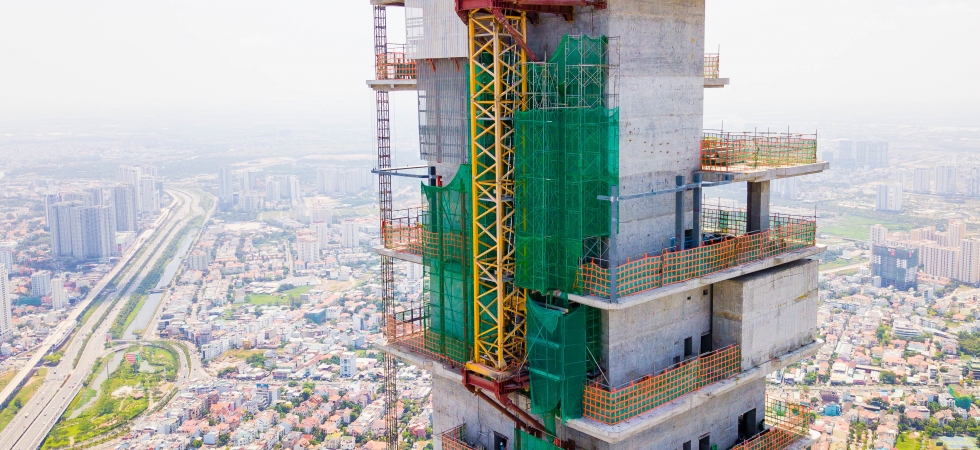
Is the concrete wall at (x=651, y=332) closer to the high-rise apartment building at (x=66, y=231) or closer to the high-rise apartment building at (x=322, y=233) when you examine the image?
the high-rise apartment building at (x=66, y=231)

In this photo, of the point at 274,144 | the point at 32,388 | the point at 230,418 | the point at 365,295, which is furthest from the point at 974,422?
the point at 274,144

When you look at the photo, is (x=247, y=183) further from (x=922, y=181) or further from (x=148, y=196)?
(x=922, y=181)

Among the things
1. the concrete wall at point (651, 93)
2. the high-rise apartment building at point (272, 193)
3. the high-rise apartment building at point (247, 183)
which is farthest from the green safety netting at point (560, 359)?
the high-rise apartment building at point (247, 183)

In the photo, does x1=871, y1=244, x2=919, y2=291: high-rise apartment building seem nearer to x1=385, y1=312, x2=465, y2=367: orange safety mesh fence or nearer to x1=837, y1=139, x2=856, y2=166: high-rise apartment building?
x1=837, y1=139, x2=856, y2=166: high-rise apartment building

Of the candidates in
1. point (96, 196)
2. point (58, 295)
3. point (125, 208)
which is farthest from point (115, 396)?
point (125, 208)

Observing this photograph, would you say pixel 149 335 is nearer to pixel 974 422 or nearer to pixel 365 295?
pixel 365 295

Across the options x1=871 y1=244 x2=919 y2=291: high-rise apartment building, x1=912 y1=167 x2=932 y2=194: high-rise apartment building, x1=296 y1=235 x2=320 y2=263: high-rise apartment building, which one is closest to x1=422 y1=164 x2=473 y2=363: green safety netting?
x1=871 y1=244 x2=919 y2=291: high-rise apartment building

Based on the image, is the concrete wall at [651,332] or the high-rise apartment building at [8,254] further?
the high-rise apartment building at [8,254]
